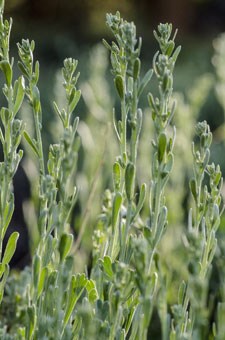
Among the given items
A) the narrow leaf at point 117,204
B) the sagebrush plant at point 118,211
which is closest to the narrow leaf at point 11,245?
the sagebrush plant at point 118,211

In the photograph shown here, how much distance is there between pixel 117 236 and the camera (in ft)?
4.38

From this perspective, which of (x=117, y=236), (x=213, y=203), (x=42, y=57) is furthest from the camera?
(x=42, y=57)

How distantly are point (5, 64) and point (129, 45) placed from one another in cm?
21

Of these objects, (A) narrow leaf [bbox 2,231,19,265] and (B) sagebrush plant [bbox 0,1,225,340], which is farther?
(A) narrow leaf [bbox 2,231,19,265]

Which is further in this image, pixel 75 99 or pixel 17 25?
pixel 17 25

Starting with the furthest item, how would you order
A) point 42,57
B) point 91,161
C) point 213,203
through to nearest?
point 42,57
point 91,161
point 213,203

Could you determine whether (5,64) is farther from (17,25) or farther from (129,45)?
(17,25)

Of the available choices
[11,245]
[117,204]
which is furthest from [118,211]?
[11,245]

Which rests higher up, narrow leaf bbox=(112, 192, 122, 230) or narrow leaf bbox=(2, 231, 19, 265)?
narrow leaf bbox=(112, 192, 122, 230)

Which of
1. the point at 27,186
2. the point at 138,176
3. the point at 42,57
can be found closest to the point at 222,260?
the point at 138,176

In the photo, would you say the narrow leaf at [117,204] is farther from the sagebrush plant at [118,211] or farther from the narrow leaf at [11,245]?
the narrow leaf at [11,245]

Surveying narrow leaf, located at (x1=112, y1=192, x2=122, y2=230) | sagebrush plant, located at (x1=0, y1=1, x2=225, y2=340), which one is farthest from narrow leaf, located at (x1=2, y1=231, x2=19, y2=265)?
narrow leaf, located at (x1=112, y1=192, x2=122, y2=230)

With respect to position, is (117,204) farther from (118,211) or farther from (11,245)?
(11,245)

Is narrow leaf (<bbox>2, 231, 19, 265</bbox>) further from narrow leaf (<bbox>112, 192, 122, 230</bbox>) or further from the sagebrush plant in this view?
narrow leaf (<bbox>112, 192, 122, 230</bbox>)
